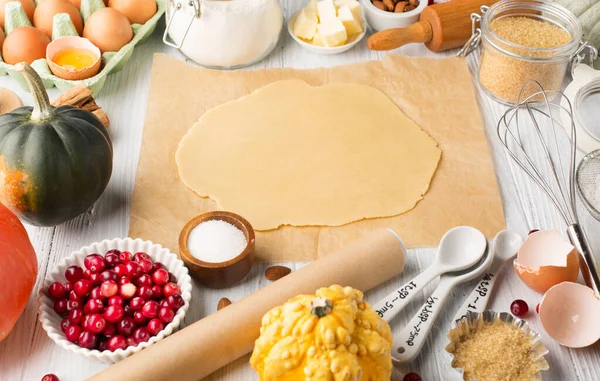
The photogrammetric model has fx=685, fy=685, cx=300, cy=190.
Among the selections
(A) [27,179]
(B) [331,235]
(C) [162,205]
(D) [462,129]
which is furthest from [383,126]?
(A) [27,179]

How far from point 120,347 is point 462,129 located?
35.9 inches

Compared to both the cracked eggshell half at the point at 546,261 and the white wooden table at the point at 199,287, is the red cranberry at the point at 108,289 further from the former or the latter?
the cracked eggshell half at the point at 546,261

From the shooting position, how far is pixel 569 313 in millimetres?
1140

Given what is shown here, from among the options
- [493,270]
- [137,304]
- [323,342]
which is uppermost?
[323,342]

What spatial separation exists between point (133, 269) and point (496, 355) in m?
0.60

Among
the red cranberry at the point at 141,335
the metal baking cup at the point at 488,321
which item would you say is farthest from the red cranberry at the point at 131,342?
the metal baking cup at the point at 488,321

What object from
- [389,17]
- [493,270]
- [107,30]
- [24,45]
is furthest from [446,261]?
[24,45]

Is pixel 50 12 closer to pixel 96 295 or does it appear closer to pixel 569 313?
pixel 96 295

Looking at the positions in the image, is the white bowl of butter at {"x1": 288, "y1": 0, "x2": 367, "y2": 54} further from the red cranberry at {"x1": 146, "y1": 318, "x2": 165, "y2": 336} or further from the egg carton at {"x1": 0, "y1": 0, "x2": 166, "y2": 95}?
the red cranberry at {"x1": 146, "y1": 318, "x2": 165, "y2": 336}

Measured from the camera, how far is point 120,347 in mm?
1077

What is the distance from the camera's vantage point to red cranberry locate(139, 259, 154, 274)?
1.16 metres

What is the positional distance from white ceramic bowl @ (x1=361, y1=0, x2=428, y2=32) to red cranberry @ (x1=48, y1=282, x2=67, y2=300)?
108 cm

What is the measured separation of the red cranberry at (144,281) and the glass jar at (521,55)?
883 mm

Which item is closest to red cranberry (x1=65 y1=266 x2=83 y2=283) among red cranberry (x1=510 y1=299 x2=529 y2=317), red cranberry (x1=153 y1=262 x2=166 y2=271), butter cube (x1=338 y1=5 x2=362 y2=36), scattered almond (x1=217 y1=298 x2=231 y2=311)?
red cranberry (x1=153 y1=262 x2=166 y2=271)
